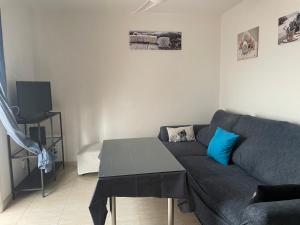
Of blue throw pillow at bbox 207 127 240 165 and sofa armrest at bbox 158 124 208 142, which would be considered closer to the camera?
blue throw pillow at bbox 207 127 240 165

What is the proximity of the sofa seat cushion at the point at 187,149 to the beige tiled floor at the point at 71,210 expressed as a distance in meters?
0.67

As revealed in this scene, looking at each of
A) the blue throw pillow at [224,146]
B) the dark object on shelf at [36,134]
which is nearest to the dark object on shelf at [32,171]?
the dark object on shelf at [36,134]

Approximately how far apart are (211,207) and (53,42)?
3231mm

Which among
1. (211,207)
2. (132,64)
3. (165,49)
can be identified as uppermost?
(165,49)

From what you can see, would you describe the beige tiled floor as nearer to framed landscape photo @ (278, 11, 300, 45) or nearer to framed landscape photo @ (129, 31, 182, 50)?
framed landscape photo @ (278, 11, 300, 45)

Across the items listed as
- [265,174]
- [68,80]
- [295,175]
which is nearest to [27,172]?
[68,80]

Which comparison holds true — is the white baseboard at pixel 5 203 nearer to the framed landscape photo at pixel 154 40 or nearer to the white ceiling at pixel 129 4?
the white ceiling at pixel 129 4

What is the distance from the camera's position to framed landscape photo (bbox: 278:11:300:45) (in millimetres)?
2303

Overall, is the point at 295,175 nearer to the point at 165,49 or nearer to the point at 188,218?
the point at 188,218

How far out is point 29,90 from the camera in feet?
10.0

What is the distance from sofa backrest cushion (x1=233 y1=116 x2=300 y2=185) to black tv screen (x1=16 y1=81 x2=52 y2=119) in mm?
2533

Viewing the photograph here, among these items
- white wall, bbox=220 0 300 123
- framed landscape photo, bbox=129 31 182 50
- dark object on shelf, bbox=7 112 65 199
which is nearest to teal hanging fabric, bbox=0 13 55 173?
dark object on shelf, bbox=7 112 65 199

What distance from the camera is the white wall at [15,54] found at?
272 centimetres

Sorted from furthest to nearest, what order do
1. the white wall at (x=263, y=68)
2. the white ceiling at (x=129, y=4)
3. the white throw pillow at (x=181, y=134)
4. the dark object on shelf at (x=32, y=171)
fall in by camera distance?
the white throw pillow at (x=181, y=134) → the white ceiling at (x=129, y=4) → the dark object on shelf at (x=32, y=171) → the white wall at (x=263, y=68)
